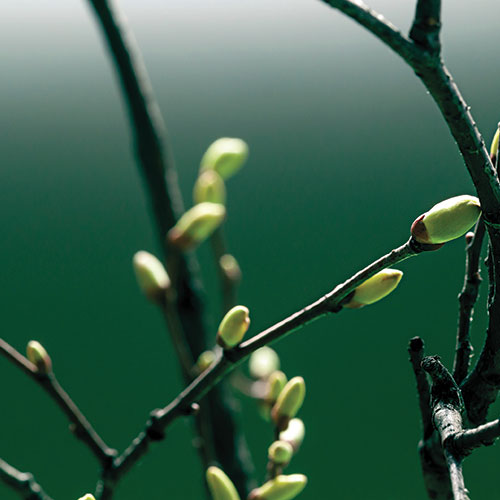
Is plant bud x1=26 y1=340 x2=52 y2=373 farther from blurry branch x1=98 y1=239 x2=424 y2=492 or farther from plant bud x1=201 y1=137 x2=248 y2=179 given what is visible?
plant bud x1=201 y1=137 x2=248 y2=179

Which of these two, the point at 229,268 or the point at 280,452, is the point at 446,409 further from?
the point at 229,268

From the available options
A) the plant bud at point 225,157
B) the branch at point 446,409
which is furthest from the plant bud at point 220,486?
the plant bud at point 225,157

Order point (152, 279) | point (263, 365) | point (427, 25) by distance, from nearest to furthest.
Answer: point (427, 25), point (152, 279), point (263, 365)

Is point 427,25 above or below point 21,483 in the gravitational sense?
above

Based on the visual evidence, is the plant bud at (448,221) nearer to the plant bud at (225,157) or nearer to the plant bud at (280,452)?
the plant bud at (280,452)

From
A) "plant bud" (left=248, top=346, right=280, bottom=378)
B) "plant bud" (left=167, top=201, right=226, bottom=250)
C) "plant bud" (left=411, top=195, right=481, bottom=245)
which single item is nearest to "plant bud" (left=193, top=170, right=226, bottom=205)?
"plant bud" (left=167, top=201, right=226, bottom=250)

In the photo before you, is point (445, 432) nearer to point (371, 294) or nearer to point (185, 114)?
point (371, 294)

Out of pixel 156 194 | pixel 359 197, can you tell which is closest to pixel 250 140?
pixel 359 197

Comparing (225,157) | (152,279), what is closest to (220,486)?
(152,279)
